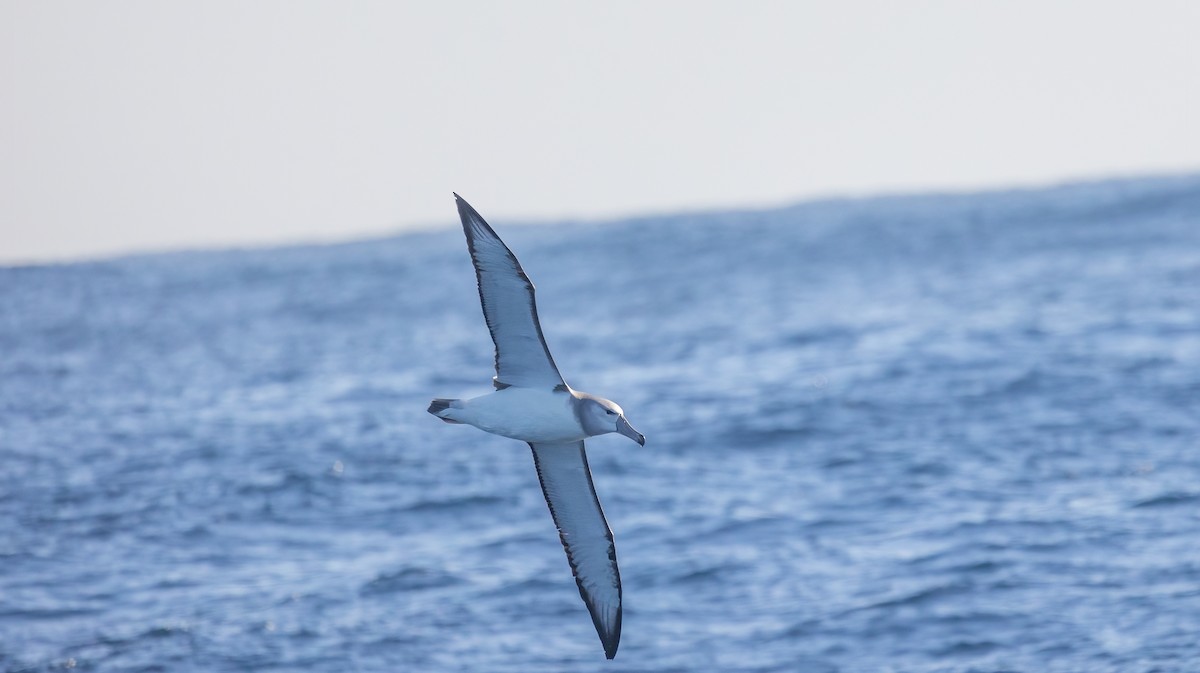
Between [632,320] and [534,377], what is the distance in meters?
40.1

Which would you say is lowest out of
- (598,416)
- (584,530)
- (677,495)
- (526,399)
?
(677,495)

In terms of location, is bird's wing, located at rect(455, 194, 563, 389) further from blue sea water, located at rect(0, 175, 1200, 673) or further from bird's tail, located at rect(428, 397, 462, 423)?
blue sea water, located at rect(0, 175, 1200, 673)

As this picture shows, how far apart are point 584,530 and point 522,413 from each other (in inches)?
75.8

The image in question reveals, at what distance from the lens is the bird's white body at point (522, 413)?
11539 millimetres

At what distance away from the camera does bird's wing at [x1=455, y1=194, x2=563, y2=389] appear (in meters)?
10.8

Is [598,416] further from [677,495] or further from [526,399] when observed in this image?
[677,495]

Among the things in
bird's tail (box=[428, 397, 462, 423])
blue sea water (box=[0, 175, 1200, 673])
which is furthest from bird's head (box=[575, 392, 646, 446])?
blue sea water (box=[0, 175, 1200, 673])

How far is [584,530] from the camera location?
1311cm

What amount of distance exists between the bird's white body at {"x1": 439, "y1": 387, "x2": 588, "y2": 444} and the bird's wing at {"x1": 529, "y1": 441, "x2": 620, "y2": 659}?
→ 0.86 metres

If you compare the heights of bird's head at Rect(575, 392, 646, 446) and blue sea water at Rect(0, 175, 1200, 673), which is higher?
bird's head at Rect(575, 392, 646, 446)

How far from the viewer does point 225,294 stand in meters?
85.6

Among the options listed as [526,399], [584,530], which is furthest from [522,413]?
[584,530]

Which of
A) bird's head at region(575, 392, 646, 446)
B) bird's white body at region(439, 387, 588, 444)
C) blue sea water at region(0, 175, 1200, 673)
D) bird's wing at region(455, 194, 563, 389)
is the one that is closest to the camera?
bird's wing at region(455, 194, 563, 389)

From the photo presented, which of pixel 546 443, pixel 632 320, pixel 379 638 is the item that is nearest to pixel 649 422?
pixel 379 638
